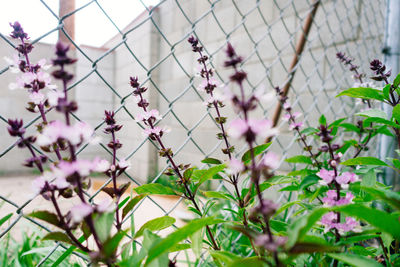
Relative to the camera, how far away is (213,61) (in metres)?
2.79

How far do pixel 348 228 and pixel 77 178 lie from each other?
0.31 metres

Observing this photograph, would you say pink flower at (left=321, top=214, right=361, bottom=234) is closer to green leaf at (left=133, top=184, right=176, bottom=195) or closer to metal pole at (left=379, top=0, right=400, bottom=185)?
green leaf at (left=133, top=184, right=176, bottom=195)

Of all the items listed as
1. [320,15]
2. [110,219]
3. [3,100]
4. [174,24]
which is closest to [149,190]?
[110,219]

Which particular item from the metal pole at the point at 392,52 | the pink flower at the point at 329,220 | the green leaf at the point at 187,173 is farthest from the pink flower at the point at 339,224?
the metal pole at the point at 392,52

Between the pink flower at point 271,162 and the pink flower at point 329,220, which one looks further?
the pink flower at point 329,220

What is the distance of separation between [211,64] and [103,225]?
1.98 feet

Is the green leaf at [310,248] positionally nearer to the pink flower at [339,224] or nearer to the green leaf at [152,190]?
the pink flower at [339,224]

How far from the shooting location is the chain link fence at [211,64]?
83 centimetres

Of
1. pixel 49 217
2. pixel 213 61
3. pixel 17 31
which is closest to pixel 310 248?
pixel 49 217

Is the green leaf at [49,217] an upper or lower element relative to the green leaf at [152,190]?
lower

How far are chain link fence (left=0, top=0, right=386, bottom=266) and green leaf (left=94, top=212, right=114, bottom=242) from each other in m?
0.13

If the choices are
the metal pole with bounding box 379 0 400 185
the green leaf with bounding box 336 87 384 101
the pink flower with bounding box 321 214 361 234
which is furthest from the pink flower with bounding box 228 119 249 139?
the metal pole with bounding box 379 0 400 185

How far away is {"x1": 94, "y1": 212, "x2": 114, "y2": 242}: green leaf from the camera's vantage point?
26 centimetres

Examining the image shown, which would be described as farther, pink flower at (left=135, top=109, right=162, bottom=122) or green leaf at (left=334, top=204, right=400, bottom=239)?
pink flower at (left=135, top=109, right=162, bottom=122)
